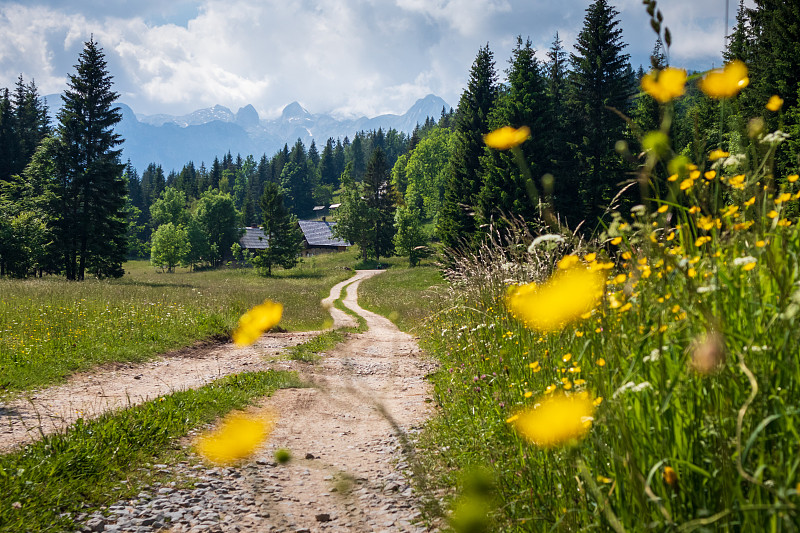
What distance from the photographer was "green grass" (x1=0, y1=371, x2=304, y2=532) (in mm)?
3529

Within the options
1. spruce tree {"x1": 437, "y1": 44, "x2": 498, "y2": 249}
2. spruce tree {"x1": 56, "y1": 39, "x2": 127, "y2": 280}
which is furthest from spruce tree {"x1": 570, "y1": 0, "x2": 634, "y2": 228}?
spruce tree {"x1": 56, "y1": 39, "x2": 127, "y2": 280}

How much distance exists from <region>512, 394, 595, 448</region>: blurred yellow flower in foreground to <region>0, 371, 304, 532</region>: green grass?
A: 3305mm

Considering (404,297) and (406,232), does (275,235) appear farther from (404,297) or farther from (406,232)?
(404,297)

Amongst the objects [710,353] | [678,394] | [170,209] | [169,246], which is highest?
[170,209]

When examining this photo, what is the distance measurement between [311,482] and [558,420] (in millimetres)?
2689

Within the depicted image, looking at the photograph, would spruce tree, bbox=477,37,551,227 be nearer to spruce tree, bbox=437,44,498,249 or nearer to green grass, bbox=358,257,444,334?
green grass, bbox=358,257,444,334

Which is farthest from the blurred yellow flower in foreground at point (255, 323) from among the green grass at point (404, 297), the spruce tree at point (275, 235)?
the spruce tree at point (275, 235)

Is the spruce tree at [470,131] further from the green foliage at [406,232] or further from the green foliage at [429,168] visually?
the green foliage at [429,168]

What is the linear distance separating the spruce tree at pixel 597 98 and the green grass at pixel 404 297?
10.7 m

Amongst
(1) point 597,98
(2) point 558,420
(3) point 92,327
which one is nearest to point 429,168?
(1) point 597,98

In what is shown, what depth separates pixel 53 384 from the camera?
796cm

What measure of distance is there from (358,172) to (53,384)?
140 meters

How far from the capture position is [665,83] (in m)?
2.01

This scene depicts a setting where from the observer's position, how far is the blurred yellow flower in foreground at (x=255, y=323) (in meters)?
14.0
